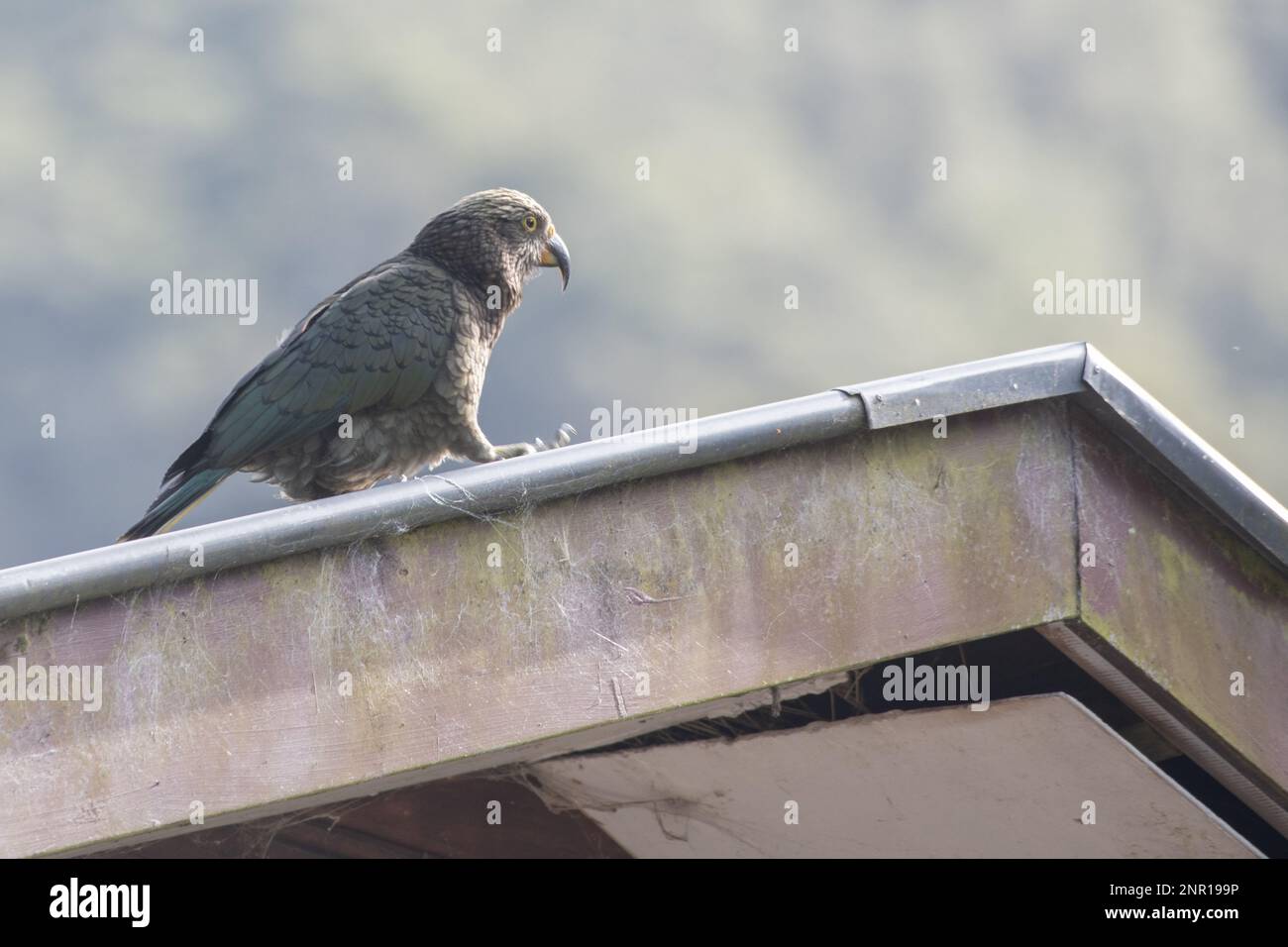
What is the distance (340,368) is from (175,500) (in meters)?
0.66

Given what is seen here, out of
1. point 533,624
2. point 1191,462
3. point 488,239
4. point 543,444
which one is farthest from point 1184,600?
point 488,239

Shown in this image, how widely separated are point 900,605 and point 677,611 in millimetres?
559

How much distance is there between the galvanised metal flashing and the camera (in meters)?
3.53

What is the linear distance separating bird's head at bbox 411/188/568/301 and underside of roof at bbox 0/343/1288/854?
2165 millimetres

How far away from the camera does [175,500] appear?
16.2ft

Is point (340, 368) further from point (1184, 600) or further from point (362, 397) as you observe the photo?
point (1184, 600)

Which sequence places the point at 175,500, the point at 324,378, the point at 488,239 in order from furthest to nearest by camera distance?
the point at 488,239 → the point at 324,378 → the point at 175,500

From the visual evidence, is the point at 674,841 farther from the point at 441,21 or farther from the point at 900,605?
the point at 441,21

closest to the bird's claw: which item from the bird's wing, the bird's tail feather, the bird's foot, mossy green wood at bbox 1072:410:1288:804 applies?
the bird's foot

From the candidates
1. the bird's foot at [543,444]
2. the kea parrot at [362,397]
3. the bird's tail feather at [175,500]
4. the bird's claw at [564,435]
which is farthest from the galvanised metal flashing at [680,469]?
the bird's tail feather at [175,500]

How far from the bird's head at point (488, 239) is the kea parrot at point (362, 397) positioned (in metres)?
0.04

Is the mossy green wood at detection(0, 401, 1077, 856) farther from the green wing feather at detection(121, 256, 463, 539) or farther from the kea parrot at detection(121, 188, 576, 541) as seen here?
the green wing feather at detection(121, 256, 463, 539)
